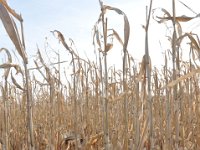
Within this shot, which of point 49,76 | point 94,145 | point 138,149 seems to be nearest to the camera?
point 138,149

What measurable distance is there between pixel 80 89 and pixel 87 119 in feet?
1.17

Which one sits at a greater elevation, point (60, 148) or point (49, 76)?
point (49, 76)

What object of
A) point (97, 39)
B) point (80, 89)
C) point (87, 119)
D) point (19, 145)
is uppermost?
point (97, 39)

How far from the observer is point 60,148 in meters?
2.17

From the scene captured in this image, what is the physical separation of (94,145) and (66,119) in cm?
86

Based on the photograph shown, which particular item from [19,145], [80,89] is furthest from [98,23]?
[19,145]

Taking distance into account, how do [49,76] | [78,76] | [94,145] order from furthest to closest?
[94,145] → [78,76] → [49,76]

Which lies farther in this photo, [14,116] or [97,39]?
[14,116]

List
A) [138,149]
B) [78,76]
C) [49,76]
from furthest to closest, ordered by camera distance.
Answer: [78,76] → [49,76] → [138,149]

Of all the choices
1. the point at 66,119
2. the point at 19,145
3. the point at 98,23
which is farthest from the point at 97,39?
the point at 66,119

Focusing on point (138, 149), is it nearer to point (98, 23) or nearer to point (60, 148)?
point (98, 23)

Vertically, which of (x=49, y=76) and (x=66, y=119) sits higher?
(x=49, y=76)

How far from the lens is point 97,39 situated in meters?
1.50

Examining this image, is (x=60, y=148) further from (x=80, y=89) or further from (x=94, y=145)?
(x=80, y=89)
